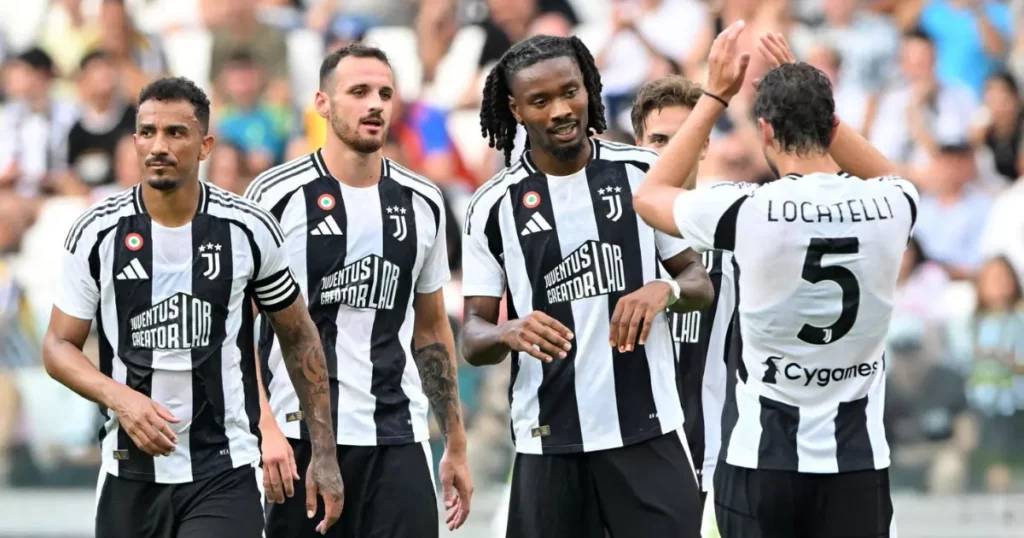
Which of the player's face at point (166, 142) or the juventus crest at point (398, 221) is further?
the juventus crest at point (398, 221)

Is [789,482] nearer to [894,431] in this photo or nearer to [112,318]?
[112,318]

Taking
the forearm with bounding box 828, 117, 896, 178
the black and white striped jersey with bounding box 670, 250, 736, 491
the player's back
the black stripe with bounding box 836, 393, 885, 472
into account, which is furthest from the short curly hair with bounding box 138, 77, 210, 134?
the black stripe with bounding box 836, 393, 885, 472

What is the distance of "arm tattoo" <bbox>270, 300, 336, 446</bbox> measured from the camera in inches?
222

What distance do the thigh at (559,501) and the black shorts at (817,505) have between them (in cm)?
88

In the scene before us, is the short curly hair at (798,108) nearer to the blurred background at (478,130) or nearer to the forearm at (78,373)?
the forearm at (78,373)

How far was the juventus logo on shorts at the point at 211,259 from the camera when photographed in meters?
5.49

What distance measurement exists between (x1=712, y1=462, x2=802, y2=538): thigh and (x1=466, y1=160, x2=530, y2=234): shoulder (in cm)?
149

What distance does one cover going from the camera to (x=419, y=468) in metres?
6.11

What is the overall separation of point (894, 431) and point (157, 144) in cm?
742

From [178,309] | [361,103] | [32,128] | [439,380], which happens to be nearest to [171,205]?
[178,309]

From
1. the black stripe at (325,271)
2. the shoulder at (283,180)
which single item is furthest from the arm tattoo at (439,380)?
the shoulder at (283,180)

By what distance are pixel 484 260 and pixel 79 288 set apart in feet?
4.94

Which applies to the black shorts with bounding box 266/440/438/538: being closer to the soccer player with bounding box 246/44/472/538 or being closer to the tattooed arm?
the soccer player with bounding box 246/44/472/538

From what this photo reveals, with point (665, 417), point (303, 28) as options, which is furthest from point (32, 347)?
point (665, 417)
